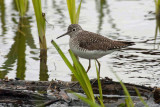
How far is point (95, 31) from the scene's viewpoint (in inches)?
452

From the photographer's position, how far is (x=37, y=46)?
10.2 m

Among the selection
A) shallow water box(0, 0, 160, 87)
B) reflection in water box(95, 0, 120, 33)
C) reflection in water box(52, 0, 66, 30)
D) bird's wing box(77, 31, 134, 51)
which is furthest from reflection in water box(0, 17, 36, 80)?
reflection in water box(95, 0, 120, 33)

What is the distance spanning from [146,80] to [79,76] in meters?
2.67

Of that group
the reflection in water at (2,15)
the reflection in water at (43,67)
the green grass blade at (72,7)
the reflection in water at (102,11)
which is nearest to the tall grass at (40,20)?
the reflection in water at (43,67)

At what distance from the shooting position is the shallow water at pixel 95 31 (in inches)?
329

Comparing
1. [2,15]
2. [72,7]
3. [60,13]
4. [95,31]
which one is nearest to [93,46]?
[72,7]

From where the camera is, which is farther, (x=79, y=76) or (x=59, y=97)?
(x=59, y=97)

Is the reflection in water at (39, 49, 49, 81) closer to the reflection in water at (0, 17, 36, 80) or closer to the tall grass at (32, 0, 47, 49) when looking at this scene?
the tall grass at (32, 0, 47, 49)

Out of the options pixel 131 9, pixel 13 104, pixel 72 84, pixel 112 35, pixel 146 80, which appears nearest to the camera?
pixel 13 104

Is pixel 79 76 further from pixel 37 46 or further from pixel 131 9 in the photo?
pixel 131 9

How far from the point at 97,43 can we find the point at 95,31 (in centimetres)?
413

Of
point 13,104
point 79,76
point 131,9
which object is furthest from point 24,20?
point 79,76

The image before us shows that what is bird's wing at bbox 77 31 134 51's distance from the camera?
7242 millimetres

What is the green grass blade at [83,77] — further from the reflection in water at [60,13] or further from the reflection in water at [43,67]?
the reflection in water at [60,13]
